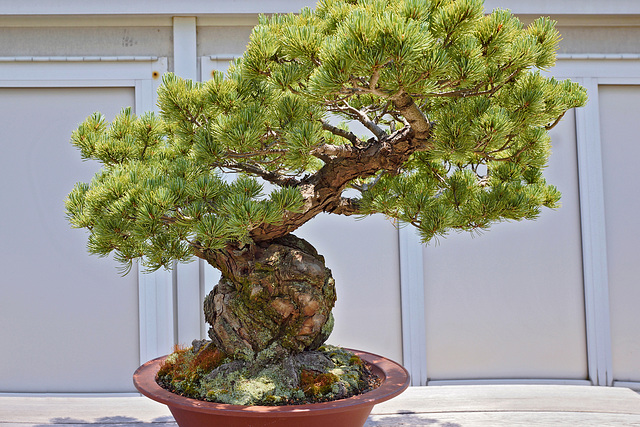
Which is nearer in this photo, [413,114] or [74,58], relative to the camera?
[413,114]

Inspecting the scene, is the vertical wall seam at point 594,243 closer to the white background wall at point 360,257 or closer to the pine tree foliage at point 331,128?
the white background wall at point 360,257

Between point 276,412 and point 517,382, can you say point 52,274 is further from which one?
point 517,382

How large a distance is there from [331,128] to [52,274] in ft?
5.79

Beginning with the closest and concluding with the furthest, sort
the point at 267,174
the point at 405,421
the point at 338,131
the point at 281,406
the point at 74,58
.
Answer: the point at 281,406, the point at 338,131, the point at 267,174, the point at 405,421, the point at 74,58

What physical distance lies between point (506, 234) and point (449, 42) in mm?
1717

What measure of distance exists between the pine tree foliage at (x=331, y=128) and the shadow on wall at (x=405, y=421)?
887 mm

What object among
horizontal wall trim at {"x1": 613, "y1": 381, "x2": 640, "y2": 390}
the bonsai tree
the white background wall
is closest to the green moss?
the bonsai tree

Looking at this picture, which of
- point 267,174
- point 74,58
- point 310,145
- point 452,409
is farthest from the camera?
point 74,58

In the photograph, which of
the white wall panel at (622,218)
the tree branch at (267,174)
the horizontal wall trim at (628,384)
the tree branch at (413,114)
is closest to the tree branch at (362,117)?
the tree branch at (413,114)

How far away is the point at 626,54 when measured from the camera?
2.55m

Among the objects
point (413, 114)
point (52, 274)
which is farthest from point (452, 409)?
point (52, 274)

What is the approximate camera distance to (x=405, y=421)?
198 cm

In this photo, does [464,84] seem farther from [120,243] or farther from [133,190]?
[120,243]

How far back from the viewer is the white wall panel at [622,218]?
258cm
